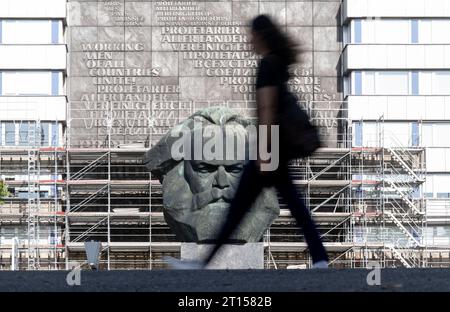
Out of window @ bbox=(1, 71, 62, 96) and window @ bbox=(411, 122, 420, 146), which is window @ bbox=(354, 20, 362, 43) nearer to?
window @ bbox=(411, 122, 420, 146)

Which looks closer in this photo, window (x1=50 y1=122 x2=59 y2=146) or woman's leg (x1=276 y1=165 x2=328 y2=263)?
woman's leg (x1=276 y1=165 x2=328 y2=263)

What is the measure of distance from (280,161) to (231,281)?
1524mm

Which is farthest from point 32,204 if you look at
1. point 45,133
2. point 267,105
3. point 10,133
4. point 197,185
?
point 267,105

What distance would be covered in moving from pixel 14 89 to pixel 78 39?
3.04 metres

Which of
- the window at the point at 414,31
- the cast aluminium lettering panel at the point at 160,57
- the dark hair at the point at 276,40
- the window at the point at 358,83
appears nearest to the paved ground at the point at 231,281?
the dark hair at the point at 276,40

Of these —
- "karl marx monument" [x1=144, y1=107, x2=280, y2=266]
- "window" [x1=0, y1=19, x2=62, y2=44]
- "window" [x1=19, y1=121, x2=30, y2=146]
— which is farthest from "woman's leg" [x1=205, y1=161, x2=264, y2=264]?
"window" [x1=0, y1=19, x2=62, y2=44]

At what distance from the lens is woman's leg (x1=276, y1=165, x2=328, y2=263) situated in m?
8.93

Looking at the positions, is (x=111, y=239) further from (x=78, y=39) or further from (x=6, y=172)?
(x=78, y=39)

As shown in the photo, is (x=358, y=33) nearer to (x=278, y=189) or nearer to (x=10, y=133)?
(x=10, y=133)

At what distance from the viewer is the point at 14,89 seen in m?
53.9

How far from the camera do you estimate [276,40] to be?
887cm

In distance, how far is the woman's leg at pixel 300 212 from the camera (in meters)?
8.93

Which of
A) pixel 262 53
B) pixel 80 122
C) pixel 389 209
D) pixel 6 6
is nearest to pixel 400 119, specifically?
pixel 389 209

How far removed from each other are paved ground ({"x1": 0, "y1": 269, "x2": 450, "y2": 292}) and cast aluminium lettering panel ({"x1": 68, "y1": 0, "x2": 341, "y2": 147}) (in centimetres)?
4411
